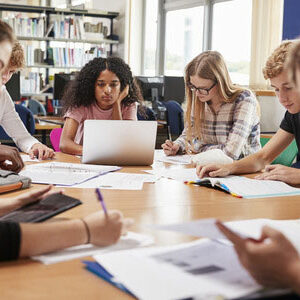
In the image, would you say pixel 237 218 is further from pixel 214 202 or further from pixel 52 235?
pixel 52 235

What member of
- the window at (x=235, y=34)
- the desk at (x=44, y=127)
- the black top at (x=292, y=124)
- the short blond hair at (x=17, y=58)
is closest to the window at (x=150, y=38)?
the window at (x=235, y=34)

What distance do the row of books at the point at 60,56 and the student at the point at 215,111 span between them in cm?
512

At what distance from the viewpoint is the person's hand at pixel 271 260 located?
78 cm

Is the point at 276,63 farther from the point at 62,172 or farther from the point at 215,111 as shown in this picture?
the point at 62,172

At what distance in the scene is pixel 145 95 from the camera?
6.05m

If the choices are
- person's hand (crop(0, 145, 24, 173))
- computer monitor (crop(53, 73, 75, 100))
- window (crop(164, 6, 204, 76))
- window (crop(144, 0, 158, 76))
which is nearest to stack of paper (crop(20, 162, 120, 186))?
person's hand (crop(0, 145, 24, 173))

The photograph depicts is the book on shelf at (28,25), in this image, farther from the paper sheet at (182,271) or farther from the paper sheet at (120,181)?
the paper sheet at (182,271)

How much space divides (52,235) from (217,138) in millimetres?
1815

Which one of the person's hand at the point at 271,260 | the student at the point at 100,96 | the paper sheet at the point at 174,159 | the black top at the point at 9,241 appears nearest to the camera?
the person's hand at the point at 271,260

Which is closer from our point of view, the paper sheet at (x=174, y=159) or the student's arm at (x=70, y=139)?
the paper sheet at (x=174, y=159)

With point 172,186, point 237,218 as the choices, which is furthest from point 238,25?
point 237,218

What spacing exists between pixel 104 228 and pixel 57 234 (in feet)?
0.32

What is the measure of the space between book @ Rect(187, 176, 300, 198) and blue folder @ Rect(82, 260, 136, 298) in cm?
Answer: 83

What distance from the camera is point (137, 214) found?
140 cm
